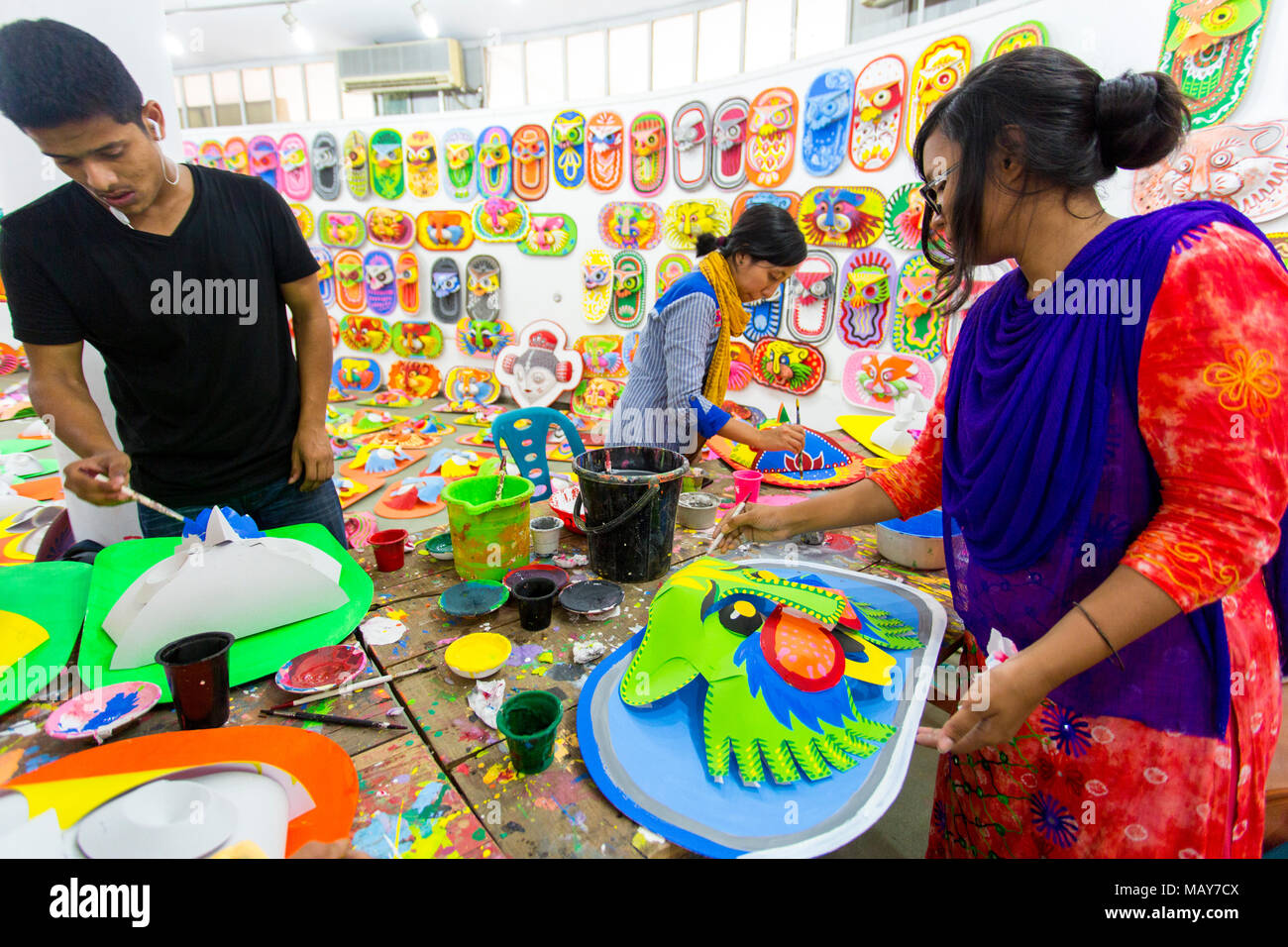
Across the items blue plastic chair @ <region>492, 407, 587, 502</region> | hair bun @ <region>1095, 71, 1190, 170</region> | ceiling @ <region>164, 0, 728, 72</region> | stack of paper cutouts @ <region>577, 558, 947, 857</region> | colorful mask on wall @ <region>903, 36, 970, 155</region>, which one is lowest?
stack of paper cutouts @ <region>577, 558, 947, 857</region>

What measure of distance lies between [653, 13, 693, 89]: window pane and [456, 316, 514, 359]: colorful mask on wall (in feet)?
10.1

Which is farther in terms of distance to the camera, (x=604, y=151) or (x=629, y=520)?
(x=604, y=151)

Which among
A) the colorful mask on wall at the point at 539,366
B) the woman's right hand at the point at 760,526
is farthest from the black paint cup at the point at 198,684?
the colorful mask on wall at the point at 539,366

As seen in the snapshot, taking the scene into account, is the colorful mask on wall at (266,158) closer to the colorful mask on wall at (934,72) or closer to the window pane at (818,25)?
the window pane at (818,25)

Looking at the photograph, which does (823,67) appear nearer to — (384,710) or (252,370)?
(252,370)

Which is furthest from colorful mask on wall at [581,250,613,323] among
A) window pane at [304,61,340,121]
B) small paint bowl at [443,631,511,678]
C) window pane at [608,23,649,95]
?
window pane at [304,61,340,121]

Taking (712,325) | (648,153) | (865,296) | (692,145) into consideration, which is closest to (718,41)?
(648,153)

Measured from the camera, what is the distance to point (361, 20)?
27.6ft

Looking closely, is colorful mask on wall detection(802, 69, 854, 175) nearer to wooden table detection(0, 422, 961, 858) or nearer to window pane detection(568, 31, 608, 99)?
wooden table detection(0, 422, 961, 858)

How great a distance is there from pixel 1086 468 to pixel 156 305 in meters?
2.18

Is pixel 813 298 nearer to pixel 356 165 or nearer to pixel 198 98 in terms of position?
pixel 356 165

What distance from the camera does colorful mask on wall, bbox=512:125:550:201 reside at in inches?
234

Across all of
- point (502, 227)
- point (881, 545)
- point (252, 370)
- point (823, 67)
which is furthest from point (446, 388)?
point (881, 545)

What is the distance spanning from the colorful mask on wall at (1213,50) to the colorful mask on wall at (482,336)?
5.38 meters
